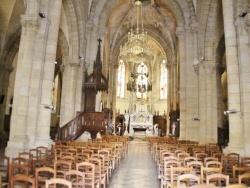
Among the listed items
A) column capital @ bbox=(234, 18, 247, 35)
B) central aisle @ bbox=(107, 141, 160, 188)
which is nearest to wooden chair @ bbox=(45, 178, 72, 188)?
central aisle @ bbox=(107, 141, 160, 188)

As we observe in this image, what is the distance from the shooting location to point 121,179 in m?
8.40

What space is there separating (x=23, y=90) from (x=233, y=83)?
941cm

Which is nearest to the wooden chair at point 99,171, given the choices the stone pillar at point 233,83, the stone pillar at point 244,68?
the stone pillar at point 233,83

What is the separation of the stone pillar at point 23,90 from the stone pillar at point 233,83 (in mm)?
8944

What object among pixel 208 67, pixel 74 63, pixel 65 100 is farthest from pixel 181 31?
pixel 65 100

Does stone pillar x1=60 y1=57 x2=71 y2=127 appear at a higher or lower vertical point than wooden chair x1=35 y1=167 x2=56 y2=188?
higher

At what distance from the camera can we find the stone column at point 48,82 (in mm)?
11969

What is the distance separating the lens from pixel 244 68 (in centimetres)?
1104

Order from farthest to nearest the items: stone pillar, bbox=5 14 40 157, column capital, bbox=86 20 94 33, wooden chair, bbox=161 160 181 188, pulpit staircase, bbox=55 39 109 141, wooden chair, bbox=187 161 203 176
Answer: column capital, bbox=86 20 94 33 → pulpit staircase, bbox=55 39 109 141 → stone pillar, bbox=5 14 40 157 → wooden chair, bbox=161 160 181 188 → wooden chair, bbox=187 161 203 176

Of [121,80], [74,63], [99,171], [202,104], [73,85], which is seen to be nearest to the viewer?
[99,171]

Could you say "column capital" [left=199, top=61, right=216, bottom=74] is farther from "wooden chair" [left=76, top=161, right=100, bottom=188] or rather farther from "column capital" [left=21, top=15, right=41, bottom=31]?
"wooden chair" [left=76, top=161, right=100, bottom=188]

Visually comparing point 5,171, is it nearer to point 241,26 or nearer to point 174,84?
point 241,26

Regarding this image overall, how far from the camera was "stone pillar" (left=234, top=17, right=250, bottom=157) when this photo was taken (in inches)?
418

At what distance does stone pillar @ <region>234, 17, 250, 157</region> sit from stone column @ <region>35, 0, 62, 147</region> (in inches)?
344
